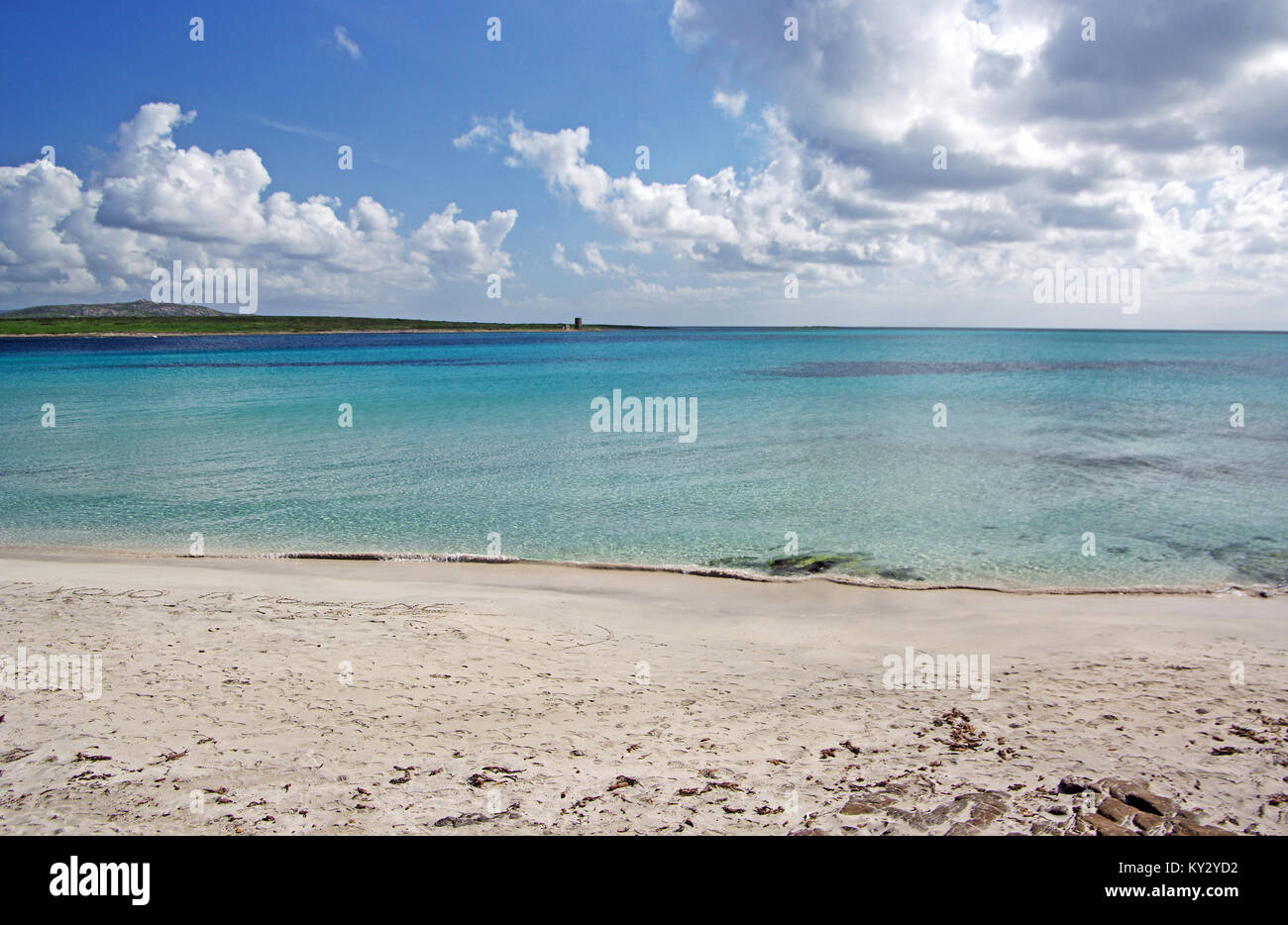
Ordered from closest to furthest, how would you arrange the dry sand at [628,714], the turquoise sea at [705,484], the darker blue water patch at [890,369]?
1. the dry sand at [628,714]
2. the turquoise sea at [705,484]
3. the darker blue water patch at [890,369]

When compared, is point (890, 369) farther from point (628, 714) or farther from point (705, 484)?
point (628, 714)

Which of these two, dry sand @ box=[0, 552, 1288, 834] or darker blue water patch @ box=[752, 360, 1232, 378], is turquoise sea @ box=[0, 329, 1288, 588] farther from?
darker blue water patch @ box=[752, 360, 1232, 378]

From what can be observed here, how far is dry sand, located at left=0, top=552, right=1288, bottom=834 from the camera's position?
4.91m

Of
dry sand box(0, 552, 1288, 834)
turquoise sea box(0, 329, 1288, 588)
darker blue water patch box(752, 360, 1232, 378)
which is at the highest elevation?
darker blue water patch box(752, 360, 1232, 378)

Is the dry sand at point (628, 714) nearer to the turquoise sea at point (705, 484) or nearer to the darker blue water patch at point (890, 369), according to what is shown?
the turquoise sea at point (705, 484)

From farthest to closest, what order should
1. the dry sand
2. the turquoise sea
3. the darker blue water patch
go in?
the darker blue water patch
the turquoise sea
the dry sand

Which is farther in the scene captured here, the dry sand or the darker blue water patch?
the darker blue water patch

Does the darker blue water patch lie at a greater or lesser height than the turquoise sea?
greater

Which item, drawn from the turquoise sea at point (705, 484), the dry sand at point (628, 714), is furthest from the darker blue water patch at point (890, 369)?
the dry sand at point (628, 714)

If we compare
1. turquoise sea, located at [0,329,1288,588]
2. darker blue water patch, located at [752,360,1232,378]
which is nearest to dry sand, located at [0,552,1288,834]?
turquoise sea, located at [0,329,1288,588]

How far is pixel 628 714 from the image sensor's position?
21.1 feet

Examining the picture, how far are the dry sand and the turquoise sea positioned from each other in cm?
232

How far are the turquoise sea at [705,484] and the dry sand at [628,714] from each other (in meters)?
2.32

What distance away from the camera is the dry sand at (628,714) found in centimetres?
491
